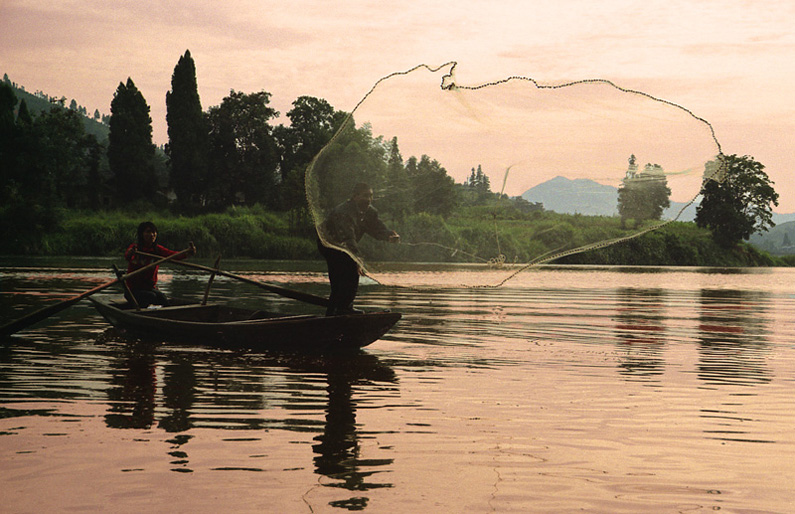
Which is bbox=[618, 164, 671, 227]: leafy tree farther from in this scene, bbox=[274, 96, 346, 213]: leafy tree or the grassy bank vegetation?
bbox=[274, 96, 346, 213]: leafy tree

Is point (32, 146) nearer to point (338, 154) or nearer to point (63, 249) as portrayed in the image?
point (63, 249)

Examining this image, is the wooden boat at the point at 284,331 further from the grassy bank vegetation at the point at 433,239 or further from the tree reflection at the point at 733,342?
the tree reflection at the point at 733,342

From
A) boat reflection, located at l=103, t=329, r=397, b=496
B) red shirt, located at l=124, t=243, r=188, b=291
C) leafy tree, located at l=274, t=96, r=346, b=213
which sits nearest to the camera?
boat reflection, located at l=103, t=329, r=397, b=496

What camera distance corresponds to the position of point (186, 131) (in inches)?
3009

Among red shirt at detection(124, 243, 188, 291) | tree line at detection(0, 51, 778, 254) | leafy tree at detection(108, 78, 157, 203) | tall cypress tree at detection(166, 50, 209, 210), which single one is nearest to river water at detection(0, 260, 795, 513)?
red shirt at detection(124, 243, 188, 291)

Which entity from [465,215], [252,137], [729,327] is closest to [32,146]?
[252,137]

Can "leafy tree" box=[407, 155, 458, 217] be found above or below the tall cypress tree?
below

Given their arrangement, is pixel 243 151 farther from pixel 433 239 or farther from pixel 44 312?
pixel 433 239

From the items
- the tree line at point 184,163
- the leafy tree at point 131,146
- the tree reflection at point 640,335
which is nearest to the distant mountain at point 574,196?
the tree reflection at point 640,335

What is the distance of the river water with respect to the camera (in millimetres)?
5547

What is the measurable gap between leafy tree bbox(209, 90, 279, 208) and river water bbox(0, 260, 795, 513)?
65.3 m

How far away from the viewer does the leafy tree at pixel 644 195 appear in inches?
348

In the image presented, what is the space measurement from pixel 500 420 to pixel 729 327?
1222cm

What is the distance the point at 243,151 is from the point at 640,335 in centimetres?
7085
